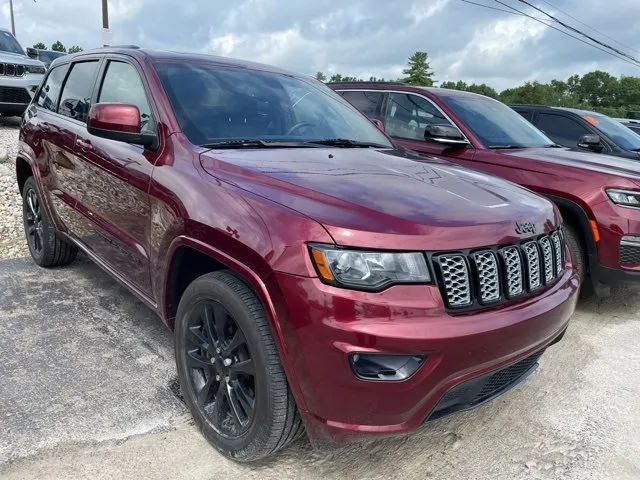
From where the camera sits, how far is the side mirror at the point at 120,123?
2785 mm

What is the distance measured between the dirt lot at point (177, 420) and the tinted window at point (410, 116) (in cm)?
247

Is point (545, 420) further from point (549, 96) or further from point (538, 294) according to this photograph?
point (549, 96)

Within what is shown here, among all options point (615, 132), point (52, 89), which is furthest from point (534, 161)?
point (615, 132)

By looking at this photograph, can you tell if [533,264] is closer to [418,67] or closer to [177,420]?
[177,420]

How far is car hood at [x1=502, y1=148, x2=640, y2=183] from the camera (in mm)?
4371

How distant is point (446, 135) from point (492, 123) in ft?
2.27

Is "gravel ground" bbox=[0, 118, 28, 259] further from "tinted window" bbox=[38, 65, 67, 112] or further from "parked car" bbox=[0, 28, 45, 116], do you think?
"parked car" bbox=[0, 28, 45, 116]

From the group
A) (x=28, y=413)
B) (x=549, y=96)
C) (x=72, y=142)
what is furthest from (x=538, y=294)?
(x=549, y=96)

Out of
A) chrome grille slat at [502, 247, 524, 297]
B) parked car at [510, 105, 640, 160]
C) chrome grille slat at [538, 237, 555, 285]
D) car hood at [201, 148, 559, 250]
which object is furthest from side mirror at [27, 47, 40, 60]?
chrome grille slat at [502, 247, 524, 297]

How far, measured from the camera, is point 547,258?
8.39ft

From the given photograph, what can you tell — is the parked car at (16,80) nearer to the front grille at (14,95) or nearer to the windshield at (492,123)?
the front grille at (14,95)

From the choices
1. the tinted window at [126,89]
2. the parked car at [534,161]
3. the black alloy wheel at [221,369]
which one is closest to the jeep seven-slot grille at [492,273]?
the black alloy wheel at [221,369]

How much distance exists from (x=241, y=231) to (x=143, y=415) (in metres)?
1.19

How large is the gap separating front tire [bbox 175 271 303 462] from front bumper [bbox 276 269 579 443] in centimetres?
13
